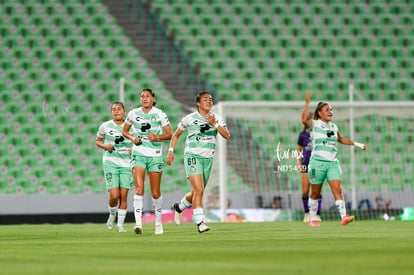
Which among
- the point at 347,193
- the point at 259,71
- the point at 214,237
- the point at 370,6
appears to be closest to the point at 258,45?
the point at 259,71

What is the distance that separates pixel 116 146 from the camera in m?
17.3

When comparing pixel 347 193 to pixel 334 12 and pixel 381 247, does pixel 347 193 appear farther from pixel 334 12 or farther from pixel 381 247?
pixel 381 247

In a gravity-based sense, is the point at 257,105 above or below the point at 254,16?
below

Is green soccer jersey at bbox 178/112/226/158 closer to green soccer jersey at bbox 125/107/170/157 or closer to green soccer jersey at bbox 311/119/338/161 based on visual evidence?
green soccer jersey at bbox 125/107/170/157

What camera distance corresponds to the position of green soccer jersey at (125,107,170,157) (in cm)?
1537

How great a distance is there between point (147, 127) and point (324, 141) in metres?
3.66

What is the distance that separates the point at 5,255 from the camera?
34.8 feet

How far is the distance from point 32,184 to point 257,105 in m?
6.57

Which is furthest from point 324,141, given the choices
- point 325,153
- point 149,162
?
point 149,162

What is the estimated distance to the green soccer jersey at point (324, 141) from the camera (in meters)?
17.6

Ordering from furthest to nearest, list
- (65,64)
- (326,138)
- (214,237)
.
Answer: (65,64) < (326,138) < (214,237)

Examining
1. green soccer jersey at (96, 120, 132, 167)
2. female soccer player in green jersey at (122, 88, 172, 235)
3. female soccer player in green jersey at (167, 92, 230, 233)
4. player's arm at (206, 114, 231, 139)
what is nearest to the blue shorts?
female soccer player in green jersey at (122, 88, 172, 235)

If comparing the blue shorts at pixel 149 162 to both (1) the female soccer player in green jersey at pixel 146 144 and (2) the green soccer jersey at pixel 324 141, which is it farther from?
(2) the green soccer jersey at pixel 324 141

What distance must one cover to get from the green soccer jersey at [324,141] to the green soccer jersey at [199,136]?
2.75 m
